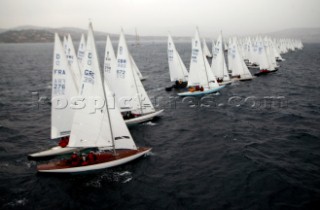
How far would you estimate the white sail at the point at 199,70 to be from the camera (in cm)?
5111

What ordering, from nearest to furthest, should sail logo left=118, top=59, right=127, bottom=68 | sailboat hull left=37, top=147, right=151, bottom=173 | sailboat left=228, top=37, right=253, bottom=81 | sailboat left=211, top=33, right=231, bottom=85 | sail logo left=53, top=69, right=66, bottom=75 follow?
sailboat hull left=37, top=147, right=151, bottom=173 → sail logo left=53, top=69, right=66, bottom=75 → sail logo left=118, top=59, right=127, bottom=68 → sailboat left=211, top=33, right=231, bottom=85 → sailboat left=228, top=37, right=253, bottom=81

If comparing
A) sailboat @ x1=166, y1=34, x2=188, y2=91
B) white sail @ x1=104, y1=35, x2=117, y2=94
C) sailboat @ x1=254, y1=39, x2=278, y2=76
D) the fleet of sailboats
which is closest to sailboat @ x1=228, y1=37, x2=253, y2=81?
sailboat @ x1=254, y1=39, x2=278, y2=76

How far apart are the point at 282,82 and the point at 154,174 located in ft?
170

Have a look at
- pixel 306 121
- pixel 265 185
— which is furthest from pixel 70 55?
pixel 306 121

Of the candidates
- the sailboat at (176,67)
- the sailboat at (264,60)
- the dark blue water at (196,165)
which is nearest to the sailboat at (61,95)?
the dark blue water at (196,165)

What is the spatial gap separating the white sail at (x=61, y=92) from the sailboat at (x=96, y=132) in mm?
3592

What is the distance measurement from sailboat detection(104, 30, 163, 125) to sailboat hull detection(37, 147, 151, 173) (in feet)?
32.8

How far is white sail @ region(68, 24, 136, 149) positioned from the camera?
23578 mm

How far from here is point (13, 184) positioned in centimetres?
2361

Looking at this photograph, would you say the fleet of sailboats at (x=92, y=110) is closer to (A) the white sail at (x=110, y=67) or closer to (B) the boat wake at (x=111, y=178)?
(A) the white sail at (x=110, y=67)

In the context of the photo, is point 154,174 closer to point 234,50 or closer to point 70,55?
point 70,55

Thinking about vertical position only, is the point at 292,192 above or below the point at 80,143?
below

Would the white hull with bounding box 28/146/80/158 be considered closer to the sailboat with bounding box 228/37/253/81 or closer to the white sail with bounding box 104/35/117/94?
the white sail with bounding box 104/35/117/94

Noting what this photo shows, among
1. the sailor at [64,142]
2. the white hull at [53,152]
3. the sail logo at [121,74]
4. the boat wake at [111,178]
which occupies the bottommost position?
the boat wake at [111,178]
